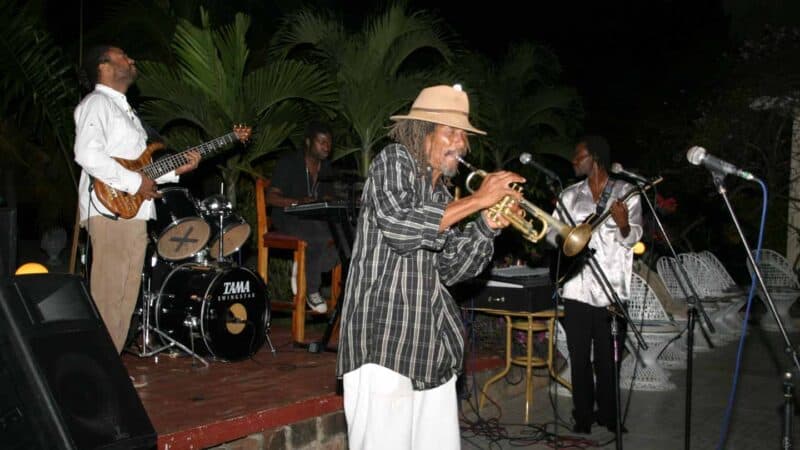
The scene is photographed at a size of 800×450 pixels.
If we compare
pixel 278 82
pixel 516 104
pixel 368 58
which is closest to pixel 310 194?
pixel 278 82

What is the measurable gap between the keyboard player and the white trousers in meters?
4.26

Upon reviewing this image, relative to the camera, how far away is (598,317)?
22.5ft

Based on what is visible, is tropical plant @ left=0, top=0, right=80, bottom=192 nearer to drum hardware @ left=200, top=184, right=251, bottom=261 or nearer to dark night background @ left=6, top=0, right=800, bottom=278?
dark night background @ left=6, top=0, right=800, bottom=278

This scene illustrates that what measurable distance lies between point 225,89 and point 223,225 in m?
1.94

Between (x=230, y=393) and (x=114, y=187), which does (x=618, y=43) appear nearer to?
(x=230, y=393)

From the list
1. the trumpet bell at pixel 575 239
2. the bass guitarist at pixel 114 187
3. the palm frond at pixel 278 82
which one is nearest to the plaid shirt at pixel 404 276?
the trumpet bell at pixel 575 239

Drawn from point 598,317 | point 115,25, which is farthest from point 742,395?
point 115,25

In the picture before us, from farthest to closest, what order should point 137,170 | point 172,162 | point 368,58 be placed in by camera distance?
1. point 368,58
2. point 172,162
3. point 137,170

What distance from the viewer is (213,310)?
265 inches

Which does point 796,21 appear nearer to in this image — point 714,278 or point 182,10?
point 714,278

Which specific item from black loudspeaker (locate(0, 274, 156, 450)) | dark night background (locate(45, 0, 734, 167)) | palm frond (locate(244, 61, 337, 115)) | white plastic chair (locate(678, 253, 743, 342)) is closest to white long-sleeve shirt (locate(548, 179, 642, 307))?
palm frond (locate(244, 61, 337, 115))

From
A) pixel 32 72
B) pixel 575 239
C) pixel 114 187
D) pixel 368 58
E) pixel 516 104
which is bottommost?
pixel 575 239

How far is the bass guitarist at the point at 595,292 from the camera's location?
6.80 m

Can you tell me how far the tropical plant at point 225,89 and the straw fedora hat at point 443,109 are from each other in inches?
191
